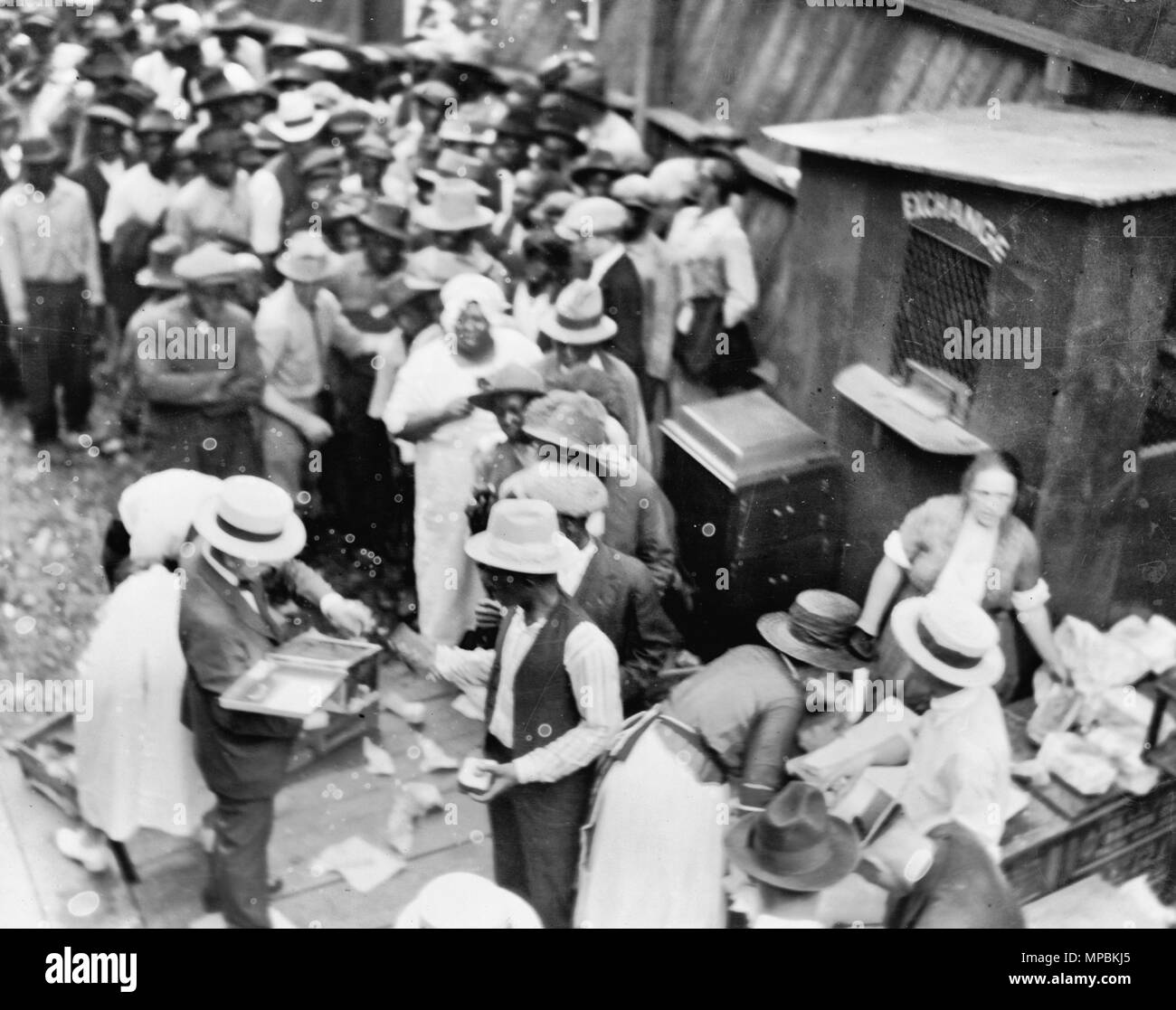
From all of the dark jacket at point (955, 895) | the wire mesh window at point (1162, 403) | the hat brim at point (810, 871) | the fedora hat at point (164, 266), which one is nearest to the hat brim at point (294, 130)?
the fedora hat at point (164, 266)

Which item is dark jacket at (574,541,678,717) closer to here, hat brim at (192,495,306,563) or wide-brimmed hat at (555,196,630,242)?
hat brim at (192,495,306,563)

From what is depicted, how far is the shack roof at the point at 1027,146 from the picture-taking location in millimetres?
4664

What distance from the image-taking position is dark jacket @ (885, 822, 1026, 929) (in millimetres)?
3887

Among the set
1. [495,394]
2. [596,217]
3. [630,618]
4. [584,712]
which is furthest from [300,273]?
[584,712]

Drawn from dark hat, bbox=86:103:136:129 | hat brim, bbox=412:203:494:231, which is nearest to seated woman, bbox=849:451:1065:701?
hat brim, bbox=412:203:494:231

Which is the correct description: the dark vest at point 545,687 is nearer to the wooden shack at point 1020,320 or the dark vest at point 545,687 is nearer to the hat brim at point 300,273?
the wooden shack at point 1020,320

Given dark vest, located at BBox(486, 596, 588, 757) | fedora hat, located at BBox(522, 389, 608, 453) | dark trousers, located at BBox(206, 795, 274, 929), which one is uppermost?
fedora hat, located at BBox(522, 389, 608, 453)

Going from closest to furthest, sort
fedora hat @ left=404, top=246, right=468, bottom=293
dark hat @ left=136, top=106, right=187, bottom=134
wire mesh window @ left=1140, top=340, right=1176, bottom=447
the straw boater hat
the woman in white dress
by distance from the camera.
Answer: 1. the straw boater hat
2. wire mesh window @ left=1140, top=340, right=1176, bottom=447
3. the woman in white dress
4. fedora hat @ left=404, top=246, right=468, bottom=293
5. dark hat @ left=136, top=106, right=187, bottom=134

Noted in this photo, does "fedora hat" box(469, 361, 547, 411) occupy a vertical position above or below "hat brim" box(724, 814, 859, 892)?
above

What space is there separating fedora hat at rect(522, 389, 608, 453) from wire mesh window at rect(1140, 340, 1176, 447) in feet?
6.67

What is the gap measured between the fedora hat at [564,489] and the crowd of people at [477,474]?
16 millimetres

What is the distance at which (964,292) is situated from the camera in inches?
204

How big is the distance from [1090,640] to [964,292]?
1.41 m
